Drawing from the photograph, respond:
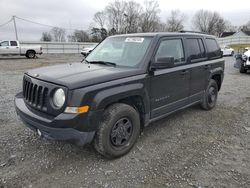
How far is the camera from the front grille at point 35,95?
2750mm

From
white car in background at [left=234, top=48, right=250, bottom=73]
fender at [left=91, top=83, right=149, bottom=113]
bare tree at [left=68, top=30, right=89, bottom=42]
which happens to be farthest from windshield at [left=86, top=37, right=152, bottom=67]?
bare tree at [left=68, top=30, right=89, bottom=42]

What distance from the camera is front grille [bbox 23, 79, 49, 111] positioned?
9.02 feet

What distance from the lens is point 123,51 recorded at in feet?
12.3

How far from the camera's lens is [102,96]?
8.87ft

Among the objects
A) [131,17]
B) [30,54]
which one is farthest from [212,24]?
[30,54]

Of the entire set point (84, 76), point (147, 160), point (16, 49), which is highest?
point (16, 49)

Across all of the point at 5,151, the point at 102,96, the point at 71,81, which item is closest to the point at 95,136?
the point at 102,96

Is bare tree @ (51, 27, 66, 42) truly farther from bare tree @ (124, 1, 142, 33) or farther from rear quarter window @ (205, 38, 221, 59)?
rear quarter window @ (205, 38, 221, 59)

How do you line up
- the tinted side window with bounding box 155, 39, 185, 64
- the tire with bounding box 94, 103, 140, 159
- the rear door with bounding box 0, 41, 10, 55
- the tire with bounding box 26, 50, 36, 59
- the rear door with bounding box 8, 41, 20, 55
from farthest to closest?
the tire with bounding box 26, 50, 36, 59
the rear door with bounding box 8, 41, 20, 55
the rear door with bounding box 0, 41, 10, 55
the tinted side window with bounding box 155, 39, 185, 64
the tire with bounding box 94, 103, 140, 159

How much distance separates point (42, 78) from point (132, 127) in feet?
4.90

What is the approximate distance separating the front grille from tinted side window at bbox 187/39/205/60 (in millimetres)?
2905

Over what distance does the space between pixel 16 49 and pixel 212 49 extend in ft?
64.2

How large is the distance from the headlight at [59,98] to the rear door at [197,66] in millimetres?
2678

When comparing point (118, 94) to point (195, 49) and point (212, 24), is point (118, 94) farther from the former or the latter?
point (212, 24)
